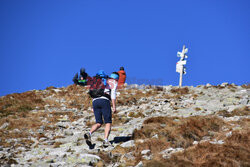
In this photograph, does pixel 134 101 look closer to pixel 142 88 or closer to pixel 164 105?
pixel 164 105

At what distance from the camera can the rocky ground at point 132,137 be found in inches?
247

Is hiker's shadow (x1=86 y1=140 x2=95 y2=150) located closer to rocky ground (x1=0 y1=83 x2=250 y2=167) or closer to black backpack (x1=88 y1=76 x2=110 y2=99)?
rocky ground (x1=0 y1=83 x2=250 y2=167)

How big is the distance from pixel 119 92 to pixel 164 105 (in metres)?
7.50

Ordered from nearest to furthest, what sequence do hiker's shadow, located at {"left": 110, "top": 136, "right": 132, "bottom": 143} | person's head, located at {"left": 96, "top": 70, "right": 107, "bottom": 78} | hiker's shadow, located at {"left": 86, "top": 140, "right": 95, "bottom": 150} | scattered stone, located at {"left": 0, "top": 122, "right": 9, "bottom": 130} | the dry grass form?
hiker's shadow, located at {"left": 86, "top": 140, "right": 95, "bottom": 150} → person's head, located at {"left": 96, "top": 70, "right": 107, "bottom": 78} → hiker's shadow, located at {"left": 110, "top": 136, "right": 132, "bottom": 143} → scattered stone, located at {"left": 0, "top": 122, "right": 9, "bottom": 130} → the dry grass

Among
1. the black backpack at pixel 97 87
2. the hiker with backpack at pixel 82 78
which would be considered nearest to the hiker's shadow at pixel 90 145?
the black backpack at pixel 97 87

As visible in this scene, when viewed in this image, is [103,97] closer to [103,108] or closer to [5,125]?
[103,108]

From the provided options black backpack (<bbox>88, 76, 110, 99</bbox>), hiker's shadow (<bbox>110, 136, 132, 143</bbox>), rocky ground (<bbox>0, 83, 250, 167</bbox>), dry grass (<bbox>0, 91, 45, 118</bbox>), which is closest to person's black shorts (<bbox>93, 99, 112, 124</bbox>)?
black backpack (<bbox>88, 76, 110, 99</bbox>)

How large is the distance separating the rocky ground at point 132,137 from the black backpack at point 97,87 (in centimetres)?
167

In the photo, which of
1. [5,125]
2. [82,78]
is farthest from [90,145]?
[5,125]

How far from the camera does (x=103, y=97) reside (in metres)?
7.86

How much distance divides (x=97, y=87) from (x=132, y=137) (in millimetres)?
2450

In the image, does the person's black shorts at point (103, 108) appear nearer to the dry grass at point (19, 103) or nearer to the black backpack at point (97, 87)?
the black backpack at point (97, 87)

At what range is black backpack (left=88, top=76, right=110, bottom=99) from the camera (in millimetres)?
7848

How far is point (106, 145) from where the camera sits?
25.8 feet
